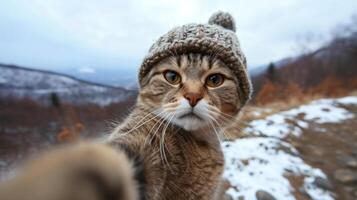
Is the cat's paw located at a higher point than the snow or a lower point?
higher

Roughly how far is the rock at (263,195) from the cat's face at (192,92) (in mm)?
1221

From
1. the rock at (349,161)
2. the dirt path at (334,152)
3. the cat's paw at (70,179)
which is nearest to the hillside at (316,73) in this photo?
the dirt path at (334,152)

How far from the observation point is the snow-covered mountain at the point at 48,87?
325 cm

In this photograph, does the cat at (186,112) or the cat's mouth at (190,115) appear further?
the cat's mouth at (190,115)

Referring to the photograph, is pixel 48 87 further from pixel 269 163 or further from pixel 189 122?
pixel 189 122

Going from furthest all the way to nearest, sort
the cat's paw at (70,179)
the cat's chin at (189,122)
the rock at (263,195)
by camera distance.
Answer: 1. the rock at (263,195)
2. the cat's chin at (189,122)
3. the cat's paw at (70,179)

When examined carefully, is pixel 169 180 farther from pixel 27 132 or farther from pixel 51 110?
pixel 51 110

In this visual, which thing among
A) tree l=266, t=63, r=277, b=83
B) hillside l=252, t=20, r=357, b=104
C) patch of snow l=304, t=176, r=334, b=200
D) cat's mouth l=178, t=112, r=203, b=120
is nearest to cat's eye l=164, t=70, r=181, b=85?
cat's mouth l=178, t=112, r=203, b=120

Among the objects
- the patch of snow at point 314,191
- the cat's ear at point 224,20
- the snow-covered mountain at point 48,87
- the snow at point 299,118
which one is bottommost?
the patch of snow at point 314,191

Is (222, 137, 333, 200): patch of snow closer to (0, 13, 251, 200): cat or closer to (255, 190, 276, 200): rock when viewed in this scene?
(255, 190, 276, 200): rock

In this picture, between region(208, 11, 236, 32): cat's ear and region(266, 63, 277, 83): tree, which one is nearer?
region(208, 11, 236, 32): cat's ear

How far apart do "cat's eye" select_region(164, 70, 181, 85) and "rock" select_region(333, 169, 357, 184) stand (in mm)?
2181

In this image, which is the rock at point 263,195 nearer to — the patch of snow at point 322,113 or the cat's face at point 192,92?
the cat's face at point 192,92

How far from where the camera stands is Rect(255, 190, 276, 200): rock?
2028 mm
